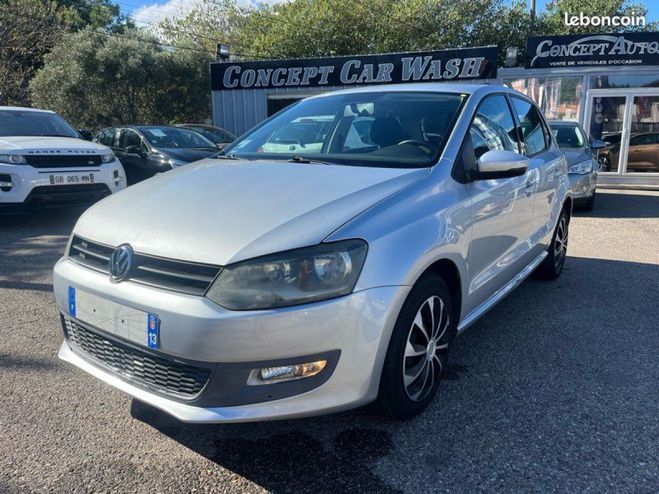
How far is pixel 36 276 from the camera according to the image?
5238mm

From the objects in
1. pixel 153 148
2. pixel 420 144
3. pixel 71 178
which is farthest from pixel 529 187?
pixel 153 148

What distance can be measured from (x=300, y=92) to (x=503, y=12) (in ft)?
55.2

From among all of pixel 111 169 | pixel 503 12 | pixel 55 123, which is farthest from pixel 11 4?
pixel 503 12

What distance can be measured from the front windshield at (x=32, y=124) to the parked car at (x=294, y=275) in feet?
19.4

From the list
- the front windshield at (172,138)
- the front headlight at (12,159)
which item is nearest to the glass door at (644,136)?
the front windshield at (172,138)

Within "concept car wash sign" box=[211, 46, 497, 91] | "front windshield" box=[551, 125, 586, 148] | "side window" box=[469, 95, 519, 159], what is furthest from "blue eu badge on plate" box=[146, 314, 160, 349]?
"concept car wash sign" box=[211, 46, 497, 91]

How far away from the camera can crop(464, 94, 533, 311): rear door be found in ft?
10.1

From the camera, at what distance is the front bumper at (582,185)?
8.47 m

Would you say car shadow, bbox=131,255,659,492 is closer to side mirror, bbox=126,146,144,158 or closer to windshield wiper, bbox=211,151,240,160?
windshield wiper, bbox=211,151,240,160

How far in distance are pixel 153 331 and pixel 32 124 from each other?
738cm

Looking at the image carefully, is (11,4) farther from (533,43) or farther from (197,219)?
(197,219)

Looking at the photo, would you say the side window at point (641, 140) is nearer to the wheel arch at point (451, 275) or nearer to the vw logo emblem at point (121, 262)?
the wheel arch at point (451, 275)

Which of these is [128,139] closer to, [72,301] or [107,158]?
[107,158]

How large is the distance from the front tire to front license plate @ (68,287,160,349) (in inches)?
38.7
